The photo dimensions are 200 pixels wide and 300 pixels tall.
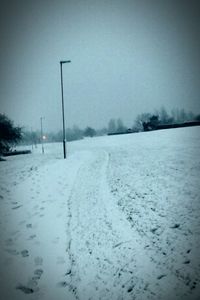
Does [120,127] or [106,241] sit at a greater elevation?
[120,127]

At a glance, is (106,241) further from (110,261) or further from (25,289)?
(25,289)

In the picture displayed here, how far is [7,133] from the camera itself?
25656 mm

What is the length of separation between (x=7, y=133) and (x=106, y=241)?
81.8 feet

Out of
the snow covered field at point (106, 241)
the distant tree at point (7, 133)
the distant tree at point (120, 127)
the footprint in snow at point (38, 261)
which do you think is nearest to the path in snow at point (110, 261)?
the snow covered field at point (106, 241)

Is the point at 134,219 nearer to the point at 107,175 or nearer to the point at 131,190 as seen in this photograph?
the point at 131,190

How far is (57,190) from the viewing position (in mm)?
9195

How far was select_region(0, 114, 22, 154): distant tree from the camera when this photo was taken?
25.4m

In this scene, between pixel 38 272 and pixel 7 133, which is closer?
pixel 38 272

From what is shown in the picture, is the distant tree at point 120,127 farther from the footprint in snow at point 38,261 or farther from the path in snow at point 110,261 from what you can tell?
the footprint in snow at point 38,261

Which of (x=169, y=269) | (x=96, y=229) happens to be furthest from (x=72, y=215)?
(x=169, y=269)

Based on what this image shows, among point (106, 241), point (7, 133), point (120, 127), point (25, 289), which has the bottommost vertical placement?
point (25, 289)

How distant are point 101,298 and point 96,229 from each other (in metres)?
2.04

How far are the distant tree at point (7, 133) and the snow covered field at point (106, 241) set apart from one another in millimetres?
19427

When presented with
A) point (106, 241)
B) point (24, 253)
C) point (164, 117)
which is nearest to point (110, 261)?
point (106, 241)
